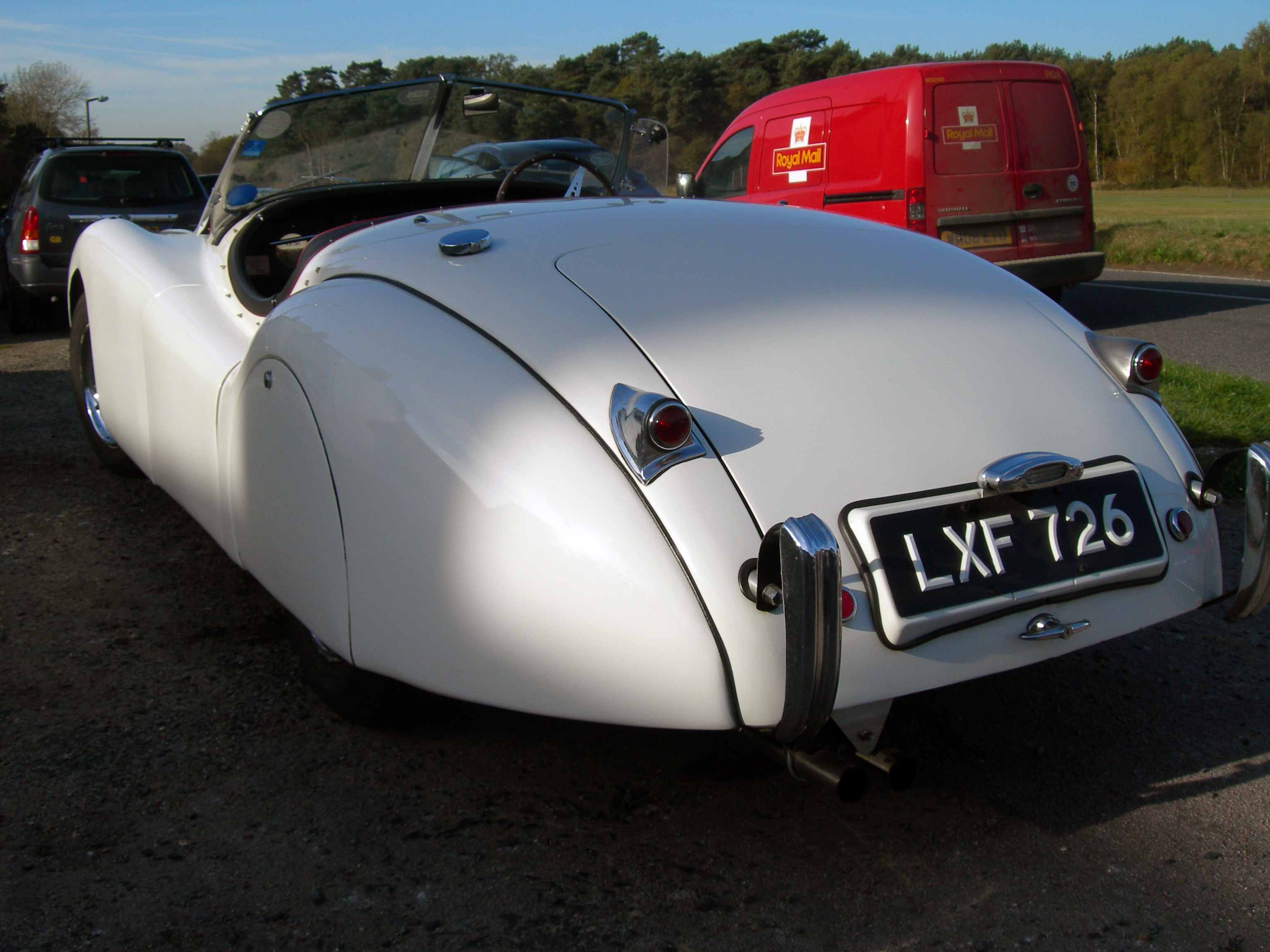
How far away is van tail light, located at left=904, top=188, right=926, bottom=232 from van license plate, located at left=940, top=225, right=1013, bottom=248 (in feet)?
0.65

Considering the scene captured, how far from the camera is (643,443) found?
5.40ft

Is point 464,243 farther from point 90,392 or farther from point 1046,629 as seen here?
point 90,392

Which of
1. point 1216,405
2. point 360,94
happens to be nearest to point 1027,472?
point 360,94

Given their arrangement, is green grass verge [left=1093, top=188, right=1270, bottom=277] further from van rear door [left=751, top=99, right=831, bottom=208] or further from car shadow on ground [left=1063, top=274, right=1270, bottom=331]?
van rear door [left=751, top=99, right=831, bottom=208]

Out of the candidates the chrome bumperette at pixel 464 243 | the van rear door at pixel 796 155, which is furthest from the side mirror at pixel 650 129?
the van rear door at pixel 796 155

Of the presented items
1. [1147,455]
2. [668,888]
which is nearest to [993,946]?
[668,888]

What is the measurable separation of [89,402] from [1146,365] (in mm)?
3798

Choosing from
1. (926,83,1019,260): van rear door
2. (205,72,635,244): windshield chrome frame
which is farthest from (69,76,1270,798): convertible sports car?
(926,83,1019,260): van rear door

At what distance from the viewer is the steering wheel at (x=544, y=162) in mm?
3116

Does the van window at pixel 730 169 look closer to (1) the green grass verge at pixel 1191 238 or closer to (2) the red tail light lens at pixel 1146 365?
(1) the green grass verge at pixel 1191 238

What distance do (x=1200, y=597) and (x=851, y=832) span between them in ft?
2.53

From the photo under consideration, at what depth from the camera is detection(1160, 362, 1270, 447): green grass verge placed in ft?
15.0

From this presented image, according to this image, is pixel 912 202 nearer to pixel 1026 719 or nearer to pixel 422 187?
pixel 422 187

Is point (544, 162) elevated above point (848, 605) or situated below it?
above
